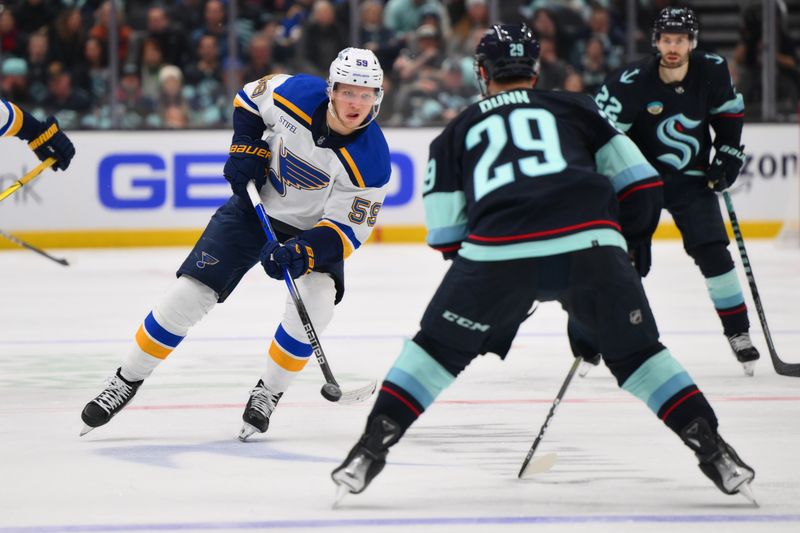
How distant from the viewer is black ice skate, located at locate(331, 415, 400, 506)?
2.73m

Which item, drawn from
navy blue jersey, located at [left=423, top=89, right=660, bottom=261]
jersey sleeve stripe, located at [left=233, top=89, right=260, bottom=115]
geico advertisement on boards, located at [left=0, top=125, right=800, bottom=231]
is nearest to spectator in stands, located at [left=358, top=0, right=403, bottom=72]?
geico advertisement on boards, located at [left=0, top=125, right=800, bottom=231]

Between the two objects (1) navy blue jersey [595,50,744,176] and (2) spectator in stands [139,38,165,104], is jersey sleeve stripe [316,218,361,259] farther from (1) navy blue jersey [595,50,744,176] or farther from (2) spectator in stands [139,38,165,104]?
(2) spectator in stands [139,38,165,104]

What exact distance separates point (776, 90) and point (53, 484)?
8040mm

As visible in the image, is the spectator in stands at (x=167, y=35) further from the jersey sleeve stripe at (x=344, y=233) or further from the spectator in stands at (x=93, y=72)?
the jersey sleeve stripe at (x=344, y=233)

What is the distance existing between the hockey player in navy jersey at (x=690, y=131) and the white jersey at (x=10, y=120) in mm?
1978

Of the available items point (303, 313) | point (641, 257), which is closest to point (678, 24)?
point (641, 257)

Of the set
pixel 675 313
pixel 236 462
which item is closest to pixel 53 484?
pixel 236 462

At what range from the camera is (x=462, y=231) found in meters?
2.85

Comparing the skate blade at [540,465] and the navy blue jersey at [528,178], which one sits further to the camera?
the skate blade at [540,465]

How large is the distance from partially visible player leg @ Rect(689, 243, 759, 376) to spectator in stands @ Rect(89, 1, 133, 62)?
19.7ft

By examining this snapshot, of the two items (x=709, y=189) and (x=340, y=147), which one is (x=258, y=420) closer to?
(x=340, y=147)

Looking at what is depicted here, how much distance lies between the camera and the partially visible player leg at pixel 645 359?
2.72 m

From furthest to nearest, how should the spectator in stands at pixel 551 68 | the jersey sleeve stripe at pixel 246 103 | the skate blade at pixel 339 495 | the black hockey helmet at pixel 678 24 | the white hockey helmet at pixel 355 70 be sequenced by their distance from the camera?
the spectator in stands at pixel 551 68
the black hockey helmet at pixel 678 24
the jersey sleeve stripe at pixel 246 103
the white hockey helmet at pixel 355 70
the skate blade at pixel 339 495

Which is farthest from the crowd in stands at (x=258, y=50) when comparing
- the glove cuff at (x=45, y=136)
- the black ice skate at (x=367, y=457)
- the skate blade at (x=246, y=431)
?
the black ice skate at (x=367, y=457)
